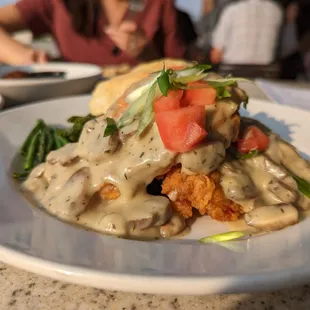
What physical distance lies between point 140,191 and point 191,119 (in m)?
0.32

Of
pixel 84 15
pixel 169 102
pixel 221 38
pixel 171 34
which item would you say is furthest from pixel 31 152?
pixel 221 38

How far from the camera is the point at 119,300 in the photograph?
1.21 m

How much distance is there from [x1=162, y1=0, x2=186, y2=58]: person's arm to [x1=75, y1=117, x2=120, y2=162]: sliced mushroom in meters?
3.79

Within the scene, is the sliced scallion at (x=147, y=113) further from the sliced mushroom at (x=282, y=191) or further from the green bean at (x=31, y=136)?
the green bean at (x=31, y=136)

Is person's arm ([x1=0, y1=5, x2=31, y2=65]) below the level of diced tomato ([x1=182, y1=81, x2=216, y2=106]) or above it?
below

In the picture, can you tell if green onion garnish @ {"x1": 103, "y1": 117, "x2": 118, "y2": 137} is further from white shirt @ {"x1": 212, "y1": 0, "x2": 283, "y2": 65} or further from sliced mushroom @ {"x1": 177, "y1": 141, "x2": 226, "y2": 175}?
white shirt @ {"x1": 212, "y1": 0, "x2": 283, "y2": 65}

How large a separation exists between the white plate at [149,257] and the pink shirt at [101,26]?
3.57 m

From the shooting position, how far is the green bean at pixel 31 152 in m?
1.92

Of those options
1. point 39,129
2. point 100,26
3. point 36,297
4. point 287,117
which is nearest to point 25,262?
point 36,297

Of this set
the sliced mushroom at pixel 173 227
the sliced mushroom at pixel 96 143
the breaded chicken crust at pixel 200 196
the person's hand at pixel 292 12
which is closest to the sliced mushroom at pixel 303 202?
the breaded chicken crust at pixel 200 196

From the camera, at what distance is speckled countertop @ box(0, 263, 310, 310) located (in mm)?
1181

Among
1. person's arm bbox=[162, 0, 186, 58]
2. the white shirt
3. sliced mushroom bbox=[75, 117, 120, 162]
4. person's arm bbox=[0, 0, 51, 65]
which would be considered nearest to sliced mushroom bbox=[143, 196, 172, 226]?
sliced mushroom bbox=[75, 117, 120, 162]

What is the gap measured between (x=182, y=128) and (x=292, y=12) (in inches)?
354

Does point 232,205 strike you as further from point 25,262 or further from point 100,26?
point 100,26
